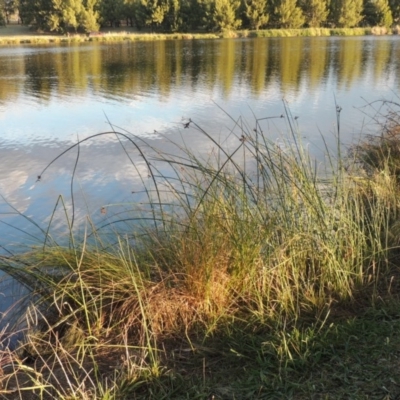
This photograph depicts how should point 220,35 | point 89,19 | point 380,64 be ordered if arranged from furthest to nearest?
point 89,19 < point 220,35 < point 380,64

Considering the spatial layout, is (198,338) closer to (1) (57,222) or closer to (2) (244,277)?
Answer: (2) (244,277)

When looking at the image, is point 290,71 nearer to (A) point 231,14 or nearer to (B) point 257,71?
(B) point 257,71

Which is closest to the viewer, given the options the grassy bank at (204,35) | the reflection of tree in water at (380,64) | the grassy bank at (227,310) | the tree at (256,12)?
the grassy bank at (227,310)

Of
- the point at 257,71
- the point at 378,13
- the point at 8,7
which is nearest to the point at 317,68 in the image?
the point at 257,71

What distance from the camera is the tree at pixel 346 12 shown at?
48178mm

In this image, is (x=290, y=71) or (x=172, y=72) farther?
(x=172, y=72)

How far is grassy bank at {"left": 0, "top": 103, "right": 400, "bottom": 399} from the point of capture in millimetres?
2111

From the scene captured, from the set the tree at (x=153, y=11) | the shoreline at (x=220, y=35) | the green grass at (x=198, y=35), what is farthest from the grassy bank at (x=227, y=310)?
the tree at (x=153, y=11)

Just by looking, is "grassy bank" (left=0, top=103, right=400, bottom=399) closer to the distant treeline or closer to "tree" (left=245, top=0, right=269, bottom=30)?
the distant treeline

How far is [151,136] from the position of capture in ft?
27.2

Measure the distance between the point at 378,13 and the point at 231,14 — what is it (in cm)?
1488

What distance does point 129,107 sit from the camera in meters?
10.9

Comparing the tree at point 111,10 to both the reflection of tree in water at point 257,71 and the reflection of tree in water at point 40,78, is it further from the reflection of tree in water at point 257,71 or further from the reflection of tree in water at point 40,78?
the reflection of tree in water at point 257,71

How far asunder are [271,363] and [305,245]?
0.87 meters
